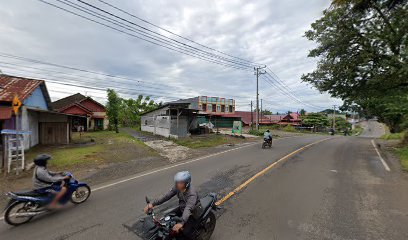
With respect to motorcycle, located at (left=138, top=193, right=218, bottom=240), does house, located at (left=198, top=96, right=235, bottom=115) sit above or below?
above

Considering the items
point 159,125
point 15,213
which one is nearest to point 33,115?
point 159,125

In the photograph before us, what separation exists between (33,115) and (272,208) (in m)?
18.7

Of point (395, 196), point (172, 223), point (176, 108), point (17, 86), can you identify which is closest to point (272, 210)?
point (172, 223)

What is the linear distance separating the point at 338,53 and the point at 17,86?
76.3 feet

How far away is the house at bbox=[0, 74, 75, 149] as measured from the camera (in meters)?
13.2

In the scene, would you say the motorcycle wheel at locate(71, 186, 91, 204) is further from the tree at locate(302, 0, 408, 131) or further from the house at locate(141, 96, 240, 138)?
the house at locate(141, 96, 240, 138)

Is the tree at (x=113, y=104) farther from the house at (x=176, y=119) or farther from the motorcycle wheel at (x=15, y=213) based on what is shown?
the motorcycle wheel at (x=15, y=213)

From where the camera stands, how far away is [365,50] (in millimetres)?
14102

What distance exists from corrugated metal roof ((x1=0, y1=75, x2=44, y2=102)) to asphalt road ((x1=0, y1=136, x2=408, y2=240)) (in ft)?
35.5

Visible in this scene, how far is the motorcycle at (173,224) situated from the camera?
3.15 m

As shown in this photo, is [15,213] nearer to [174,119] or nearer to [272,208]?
[272,208]

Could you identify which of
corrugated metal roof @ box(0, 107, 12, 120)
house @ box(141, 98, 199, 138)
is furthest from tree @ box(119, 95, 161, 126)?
corrugated metal roof @ box(0, 107, 12, 120)

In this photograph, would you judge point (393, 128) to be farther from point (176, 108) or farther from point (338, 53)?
point (176, 108)

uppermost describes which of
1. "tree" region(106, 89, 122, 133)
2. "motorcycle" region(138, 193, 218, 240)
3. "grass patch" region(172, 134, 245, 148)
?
"tree" region(106, 89, 122, 133)
